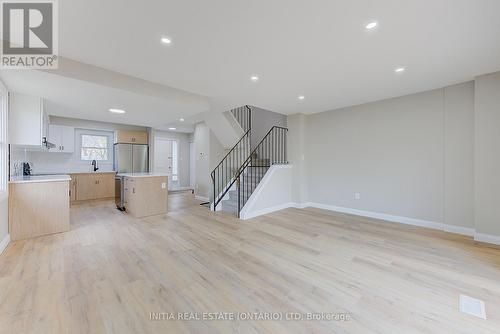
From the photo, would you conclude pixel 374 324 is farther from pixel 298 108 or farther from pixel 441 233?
pixel 298 108

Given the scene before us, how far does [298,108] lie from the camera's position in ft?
17.3

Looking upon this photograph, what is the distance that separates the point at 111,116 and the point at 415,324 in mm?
6446

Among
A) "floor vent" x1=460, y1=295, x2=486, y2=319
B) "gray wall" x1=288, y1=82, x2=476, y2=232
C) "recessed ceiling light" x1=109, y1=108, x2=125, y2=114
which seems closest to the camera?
"floor vent" x1=460, y1=295, x2=486, y2=319

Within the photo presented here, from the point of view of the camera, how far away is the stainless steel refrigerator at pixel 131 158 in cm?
679

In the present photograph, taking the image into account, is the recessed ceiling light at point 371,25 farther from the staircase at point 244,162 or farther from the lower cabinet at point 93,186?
the lower cabinet at point 93,186

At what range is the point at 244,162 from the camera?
5.71 metres

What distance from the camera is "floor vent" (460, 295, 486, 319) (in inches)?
67.6

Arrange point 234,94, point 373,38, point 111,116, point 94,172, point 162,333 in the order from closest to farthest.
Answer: point 162,333
point 373,38
point 234,94
point 111,116
point 94,172

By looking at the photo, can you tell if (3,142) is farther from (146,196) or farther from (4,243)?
(146,196)

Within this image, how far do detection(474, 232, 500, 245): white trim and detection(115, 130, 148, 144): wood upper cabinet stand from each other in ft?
28.1

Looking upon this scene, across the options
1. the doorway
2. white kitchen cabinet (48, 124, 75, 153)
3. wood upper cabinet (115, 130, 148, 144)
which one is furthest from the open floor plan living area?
the doorway

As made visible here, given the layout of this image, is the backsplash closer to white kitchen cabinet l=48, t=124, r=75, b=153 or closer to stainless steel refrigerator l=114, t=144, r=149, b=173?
white kitchen cabinet l=48, t=124, r=75, b=153

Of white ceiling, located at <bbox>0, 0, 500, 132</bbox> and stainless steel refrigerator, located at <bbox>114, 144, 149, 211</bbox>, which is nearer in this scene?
white ceiling, located at <bbox>0, 0, 500, 132</bbox>

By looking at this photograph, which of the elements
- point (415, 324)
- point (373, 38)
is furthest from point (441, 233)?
point (373, 38)
